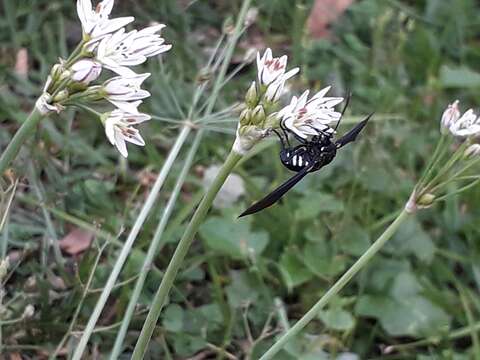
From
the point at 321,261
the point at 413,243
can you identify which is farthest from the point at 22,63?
the point at 413,243

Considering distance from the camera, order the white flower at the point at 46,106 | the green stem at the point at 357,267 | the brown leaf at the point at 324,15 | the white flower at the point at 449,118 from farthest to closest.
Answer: the brown leaf at the point at 324,15 < the white flower at the point at 449,118 < the green stem at the point at 357,267 < the white flower at the point at 46,106

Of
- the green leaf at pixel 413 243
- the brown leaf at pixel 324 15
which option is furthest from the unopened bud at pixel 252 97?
the brown leaf at pixel 324 15

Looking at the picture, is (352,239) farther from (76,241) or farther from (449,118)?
(449,118)

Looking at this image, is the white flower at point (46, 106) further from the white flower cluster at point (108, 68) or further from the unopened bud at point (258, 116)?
the unopened bud at point (258, 116)

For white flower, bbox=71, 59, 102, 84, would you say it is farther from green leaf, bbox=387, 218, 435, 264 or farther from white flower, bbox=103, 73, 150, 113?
green leaf, bbox=387, 218, 435, 264

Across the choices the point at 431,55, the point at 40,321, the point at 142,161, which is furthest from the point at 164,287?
the point at 431,55
